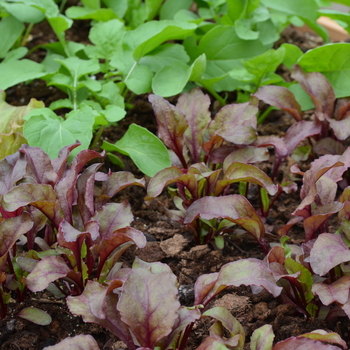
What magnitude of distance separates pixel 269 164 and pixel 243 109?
301 millimetres

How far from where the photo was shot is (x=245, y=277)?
34.9 inches

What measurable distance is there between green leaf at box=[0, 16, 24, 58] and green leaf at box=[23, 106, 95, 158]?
0.64 meters

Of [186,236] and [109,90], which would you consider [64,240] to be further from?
[109,90]

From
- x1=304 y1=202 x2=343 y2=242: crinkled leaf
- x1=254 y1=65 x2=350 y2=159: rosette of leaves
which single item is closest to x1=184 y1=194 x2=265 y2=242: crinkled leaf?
x1=304 y1=202 x2=343 y2=242: crinkled leaf

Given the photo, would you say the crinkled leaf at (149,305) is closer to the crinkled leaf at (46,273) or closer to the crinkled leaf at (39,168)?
the crinkled leaf at (46,273)

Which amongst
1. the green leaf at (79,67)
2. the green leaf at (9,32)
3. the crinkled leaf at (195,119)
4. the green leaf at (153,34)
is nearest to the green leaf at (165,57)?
the green leaf at (153,34)

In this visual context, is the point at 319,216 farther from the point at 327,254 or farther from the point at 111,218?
the point at 111,218

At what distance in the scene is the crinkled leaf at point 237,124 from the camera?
1.20m

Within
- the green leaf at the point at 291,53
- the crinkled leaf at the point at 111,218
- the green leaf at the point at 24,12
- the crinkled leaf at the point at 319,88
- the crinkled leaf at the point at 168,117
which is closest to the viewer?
the crinkled leaf at the point at 111,218

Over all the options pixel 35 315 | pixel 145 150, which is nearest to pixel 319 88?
pixel 145 150

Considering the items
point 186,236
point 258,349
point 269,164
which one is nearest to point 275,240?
point 186,236

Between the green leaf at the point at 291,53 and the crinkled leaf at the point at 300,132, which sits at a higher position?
the green leaf at the point at 291,53

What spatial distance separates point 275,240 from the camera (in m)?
1.25

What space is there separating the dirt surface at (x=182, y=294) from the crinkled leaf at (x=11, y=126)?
0.28 m
